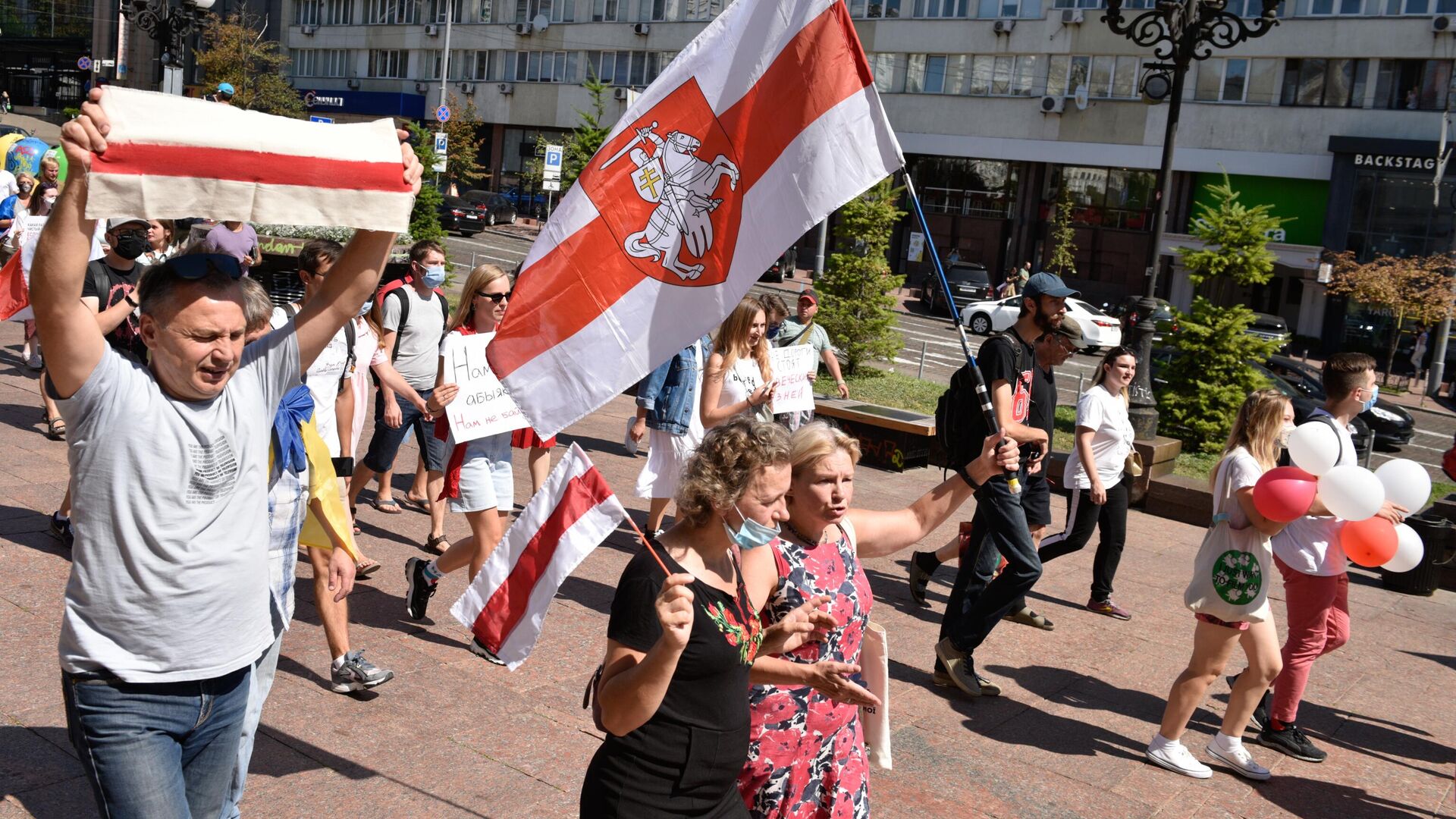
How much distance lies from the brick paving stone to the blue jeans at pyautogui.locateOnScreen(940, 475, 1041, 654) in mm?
360

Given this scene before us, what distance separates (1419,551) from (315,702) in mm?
5200

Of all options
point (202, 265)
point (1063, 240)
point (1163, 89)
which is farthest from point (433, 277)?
point (1063, 240)

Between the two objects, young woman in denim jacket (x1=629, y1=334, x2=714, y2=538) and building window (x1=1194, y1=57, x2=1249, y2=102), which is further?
building window (x1=1194, y1=57, x2=1249, y2=102)

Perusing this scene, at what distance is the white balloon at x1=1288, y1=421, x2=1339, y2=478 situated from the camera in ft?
19.5

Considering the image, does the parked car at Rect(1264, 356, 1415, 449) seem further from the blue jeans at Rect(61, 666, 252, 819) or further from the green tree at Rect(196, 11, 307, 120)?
the green tree at Rect(196, 11, 307, 120)

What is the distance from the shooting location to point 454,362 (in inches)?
268

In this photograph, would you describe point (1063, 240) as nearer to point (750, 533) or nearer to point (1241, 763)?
point (1241, 763)

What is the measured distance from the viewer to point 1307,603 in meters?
6.13

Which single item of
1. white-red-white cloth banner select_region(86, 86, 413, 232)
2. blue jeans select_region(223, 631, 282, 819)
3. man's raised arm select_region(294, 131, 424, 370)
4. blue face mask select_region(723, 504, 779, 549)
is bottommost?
blue jeans select_region(223, 631, 282, 819)

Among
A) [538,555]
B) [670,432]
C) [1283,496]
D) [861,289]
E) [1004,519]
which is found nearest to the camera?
[538,555]

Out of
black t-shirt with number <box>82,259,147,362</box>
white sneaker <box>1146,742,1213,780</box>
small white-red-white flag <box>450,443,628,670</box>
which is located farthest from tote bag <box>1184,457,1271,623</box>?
black t-shirt with number <box>82,259,147,362</box>

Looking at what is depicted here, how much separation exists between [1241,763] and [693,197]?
373 cm

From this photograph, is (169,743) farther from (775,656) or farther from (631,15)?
(631,15)

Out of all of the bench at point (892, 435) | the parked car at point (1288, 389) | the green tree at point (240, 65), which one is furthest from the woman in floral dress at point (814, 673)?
the green tree at point (240, 65)
